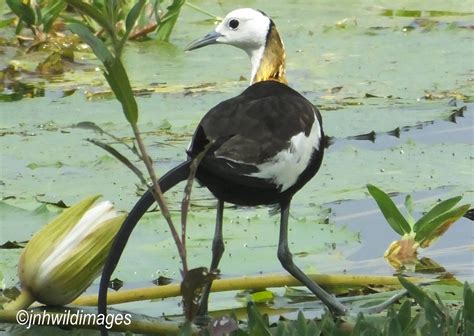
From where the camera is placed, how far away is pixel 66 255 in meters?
2.81

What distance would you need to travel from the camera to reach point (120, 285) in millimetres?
3328

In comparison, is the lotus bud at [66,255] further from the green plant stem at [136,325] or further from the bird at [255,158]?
the bird at [255,158]

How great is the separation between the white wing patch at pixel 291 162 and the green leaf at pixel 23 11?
290 centimetres

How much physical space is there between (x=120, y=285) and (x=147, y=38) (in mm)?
3140

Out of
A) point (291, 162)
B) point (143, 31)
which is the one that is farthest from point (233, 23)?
point (143, 31)

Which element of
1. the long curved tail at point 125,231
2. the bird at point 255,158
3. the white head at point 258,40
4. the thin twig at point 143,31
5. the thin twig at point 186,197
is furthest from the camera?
the thin twig at point 143,31

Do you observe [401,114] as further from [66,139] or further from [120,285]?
[120,285]

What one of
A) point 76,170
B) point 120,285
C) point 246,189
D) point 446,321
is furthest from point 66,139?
point 446,321

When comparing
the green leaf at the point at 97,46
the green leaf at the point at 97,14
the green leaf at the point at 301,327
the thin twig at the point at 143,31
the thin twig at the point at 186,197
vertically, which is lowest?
the thin twig at the point at 143,31

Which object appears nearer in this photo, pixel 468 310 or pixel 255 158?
pixel 468 310

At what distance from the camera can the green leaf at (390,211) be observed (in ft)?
10.9

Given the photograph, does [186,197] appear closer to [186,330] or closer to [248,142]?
[186,330]

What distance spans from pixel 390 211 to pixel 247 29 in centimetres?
91

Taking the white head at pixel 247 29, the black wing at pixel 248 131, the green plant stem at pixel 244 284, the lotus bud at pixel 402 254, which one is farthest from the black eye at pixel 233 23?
the green plant stem at pixel 244 284
